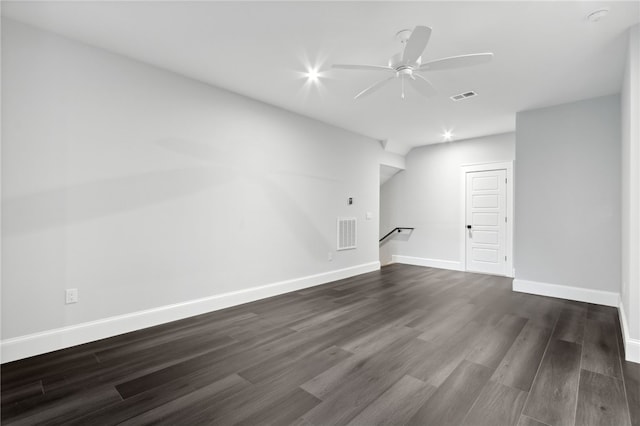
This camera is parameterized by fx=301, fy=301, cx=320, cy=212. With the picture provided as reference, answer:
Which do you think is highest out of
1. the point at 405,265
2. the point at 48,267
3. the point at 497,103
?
the point at 497,103

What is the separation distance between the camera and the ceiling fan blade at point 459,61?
232 centimetres

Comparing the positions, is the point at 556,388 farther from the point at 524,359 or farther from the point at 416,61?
the point at 416,61

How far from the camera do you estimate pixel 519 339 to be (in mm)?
2861

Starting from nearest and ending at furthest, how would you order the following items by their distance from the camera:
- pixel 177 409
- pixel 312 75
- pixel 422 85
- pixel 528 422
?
pixel 528 422 < pixel 177 409 < pixel 422 85 < pixel 312 75

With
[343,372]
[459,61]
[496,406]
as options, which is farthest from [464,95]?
[343,372]

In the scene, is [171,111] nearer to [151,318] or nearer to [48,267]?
[48,267]

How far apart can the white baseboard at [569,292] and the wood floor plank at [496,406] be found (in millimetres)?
3057

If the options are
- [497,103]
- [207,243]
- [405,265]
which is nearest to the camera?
[207,243]

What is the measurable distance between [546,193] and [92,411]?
554cm

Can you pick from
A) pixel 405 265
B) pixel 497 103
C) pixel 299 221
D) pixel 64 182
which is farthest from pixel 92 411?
pixel 405 265

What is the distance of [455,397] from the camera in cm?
194

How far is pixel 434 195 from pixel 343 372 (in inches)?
209

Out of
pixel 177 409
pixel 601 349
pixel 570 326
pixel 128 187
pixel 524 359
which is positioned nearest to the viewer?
pixel 177 409

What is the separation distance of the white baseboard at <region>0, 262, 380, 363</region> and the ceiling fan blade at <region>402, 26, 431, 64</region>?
3.26 metres
